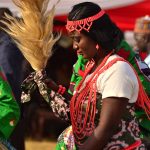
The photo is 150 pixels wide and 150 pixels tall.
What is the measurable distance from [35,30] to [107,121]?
861 mm

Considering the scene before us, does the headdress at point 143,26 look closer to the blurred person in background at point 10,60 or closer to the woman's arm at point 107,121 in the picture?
the blurred person in background at point 10,60

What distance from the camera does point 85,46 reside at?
4227mm

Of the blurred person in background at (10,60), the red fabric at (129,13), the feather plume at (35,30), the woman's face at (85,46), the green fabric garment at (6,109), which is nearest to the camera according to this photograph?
the woman's face at (85,46)

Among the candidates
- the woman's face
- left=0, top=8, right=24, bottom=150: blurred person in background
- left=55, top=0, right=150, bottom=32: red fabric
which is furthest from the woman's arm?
left=55, top=0, right=150, bottom=32: red fabric

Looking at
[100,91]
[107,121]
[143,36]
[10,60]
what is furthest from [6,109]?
[143,36]

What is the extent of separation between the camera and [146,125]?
4.59m

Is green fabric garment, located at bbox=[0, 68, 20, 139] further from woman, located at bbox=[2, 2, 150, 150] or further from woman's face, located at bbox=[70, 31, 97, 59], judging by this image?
woman's face, located at bbox=[70, 31, 97, 59]

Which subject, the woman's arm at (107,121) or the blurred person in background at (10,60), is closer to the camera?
the woman's arm at (107,121)

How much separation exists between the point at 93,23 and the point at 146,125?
2.75 feet

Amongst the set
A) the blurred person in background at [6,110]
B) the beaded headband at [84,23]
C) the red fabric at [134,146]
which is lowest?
the red fabric at [134,146]

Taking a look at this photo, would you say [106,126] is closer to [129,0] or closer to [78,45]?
[78,45]

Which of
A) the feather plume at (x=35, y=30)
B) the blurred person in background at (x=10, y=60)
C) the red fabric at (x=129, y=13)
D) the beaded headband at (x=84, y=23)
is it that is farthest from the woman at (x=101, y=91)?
the red fabric at (x=129, y=13)

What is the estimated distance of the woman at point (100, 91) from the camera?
405 cm

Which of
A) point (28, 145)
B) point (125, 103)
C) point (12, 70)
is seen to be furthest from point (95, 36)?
point (28, 145)
